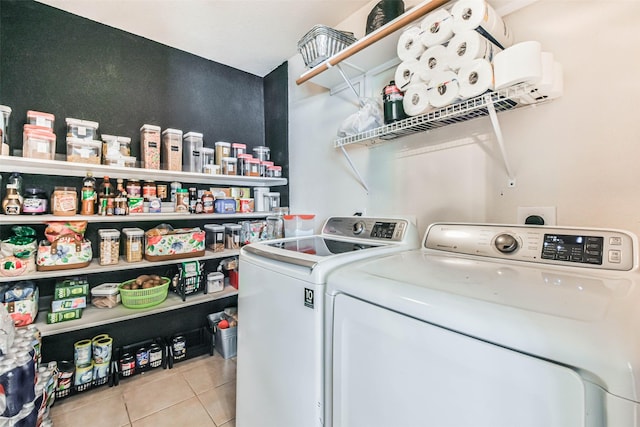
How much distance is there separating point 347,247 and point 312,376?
1.95 feet

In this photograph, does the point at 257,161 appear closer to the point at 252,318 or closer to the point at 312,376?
the point at 252,318

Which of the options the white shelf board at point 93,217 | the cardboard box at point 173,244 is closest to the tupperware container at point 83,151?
the white shelf board at point 93,217

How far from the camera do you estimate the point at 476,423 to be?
544 mm

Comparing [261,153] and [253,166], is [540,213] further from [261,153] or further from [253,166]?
[261,153]

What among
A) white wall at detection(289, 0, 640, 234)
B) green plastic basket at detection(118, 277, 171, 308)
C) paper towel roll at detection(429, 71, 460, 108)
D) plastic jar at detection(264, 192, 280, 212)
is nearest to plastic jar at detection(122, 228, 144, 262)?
green plastic basket at detection(118, 277, 171, 308)

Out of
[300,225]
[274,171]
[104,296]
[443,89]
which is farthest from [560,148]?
[104,296]

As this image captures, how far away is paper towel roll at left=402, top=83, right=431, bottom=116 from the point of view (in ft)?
3.82

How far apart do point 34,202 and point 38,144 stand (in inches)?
13.9

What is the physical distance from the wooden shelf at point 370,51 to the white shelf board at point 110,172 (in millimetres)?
1079

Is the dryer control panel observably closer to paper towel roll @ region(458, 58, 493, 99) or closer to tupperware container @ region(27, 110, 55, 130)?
paper towel roll @ region(458, 58, 493, 99)

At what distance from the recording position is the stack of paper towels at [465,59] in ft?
3.05

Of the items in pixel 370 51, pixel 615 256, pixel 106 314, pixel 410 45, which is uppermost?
pixel 370 51

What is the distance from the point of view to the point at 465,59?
101 centimetres

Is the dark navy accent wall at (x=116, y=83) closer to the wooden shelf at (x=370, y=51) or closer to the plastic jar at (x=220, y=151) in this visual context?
the plastic jar at (x=220, y=151)
